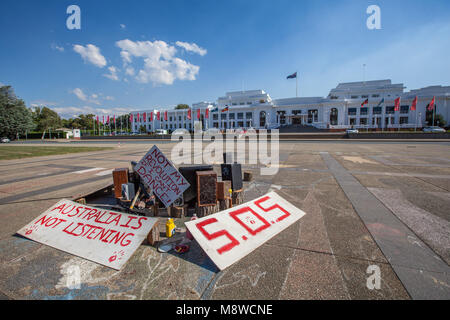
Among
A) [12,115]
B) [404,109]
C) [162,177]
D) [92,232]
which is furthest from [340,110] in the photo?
[12,115]

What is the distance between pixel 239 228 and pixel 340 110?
81975mm

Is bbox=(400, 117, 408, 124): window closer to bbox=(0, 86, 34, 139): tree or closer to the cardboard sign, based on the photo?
the cardboard sign

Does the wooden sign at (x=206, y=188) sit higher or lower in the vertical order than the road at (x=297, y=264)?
higher

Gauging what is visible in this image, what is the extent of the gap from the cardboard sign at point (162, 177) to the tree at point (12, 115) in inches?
2876

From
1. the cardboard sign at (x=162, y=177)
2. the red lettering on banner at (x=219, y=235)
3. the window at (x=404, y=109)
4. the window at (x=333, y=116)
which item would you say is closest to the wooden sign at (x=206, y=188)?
the cardboard sign at (x=162, y=177)

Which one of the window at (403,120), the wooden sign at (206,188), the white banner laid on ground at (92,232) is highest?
the window at (403,120)

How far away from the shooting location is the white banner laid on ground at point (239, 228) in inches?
114

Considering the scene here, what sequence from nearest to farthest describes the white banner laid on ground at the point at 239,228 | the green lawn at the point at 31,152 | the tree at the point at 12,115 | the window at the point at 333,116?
the white banner laid on ground at the point at 239,228
the green lawn at the point at 31,152
the tree at the point at 12,115
the window at the point at 333,116

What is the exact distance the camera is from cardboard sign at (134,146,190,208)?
4.39 metres

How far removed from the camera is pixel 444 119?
63.1m

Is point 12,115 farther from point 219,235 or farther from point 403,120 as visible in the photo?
point 403,120

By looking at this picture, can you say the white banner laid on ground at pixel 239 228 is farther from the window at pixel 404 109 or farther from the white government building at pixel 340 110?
the window at pixel 404 109

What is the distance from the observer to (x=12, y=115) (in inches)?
2100
